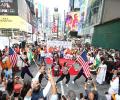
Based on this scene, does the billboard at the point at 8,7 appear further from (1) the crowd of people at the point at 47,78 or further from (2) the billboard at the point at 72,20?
(1) the crowd of people at the point at 47,78

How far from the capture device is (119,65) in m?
17.0

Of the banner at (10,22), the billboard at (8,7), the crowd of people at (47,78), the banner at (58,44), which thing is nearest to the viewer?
the crowd of people at (47,78)

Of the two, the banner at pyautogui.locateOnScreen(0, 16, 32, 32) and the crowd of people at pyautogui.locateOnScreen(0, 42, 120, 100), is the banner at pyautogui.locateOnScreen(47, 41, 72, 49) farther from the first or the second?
the banner at pyautogui.locateOnScreen(0, 16, 32, 32)

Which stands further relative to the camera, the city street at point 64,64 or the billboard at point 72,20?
the billboard at point 72,20

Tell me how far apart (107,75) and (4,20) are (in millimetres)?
60954

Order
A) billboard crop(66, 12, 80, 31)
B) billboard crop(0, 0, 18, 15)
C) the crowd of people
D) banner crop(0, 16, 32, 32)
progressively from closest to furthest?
1. the crowd of people
2. banner crop(0, 16, 32, 32)
3. billboard crop(0, 0, 18, 15)
4. billboard crop(66, 12, 80, 31)

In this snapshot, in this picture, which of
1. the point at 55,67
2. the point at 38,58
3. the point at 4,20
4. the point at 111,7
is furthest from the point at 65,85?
the point at 4,20

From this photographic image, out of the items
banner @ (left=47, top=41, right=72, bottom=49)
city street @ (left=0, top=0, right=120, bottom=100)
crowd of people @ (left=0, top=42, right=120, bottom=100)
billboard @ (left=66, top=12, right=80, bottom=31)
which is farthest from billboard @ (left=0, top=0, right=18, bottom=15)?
crowd of people @ (left=0, top=42, right=120, bottom=100)

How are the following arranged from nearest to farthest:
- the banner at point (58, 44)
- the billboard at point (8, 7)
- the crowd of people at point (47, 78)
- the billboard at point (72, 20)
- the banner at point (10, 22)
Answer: the crowd of people at point (47, 78), the banner at point (58, 44), the banner at point (10, 22), the billboard at point (8, 7), the billboard at point (72, 20)

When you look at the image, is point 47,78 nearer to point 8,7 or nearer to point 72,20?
point 8,7

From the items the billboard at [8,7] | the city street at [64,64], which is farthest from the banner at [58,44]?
the billboard at [8,7]

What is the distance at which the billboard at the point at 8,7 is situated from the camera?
74.8 metres

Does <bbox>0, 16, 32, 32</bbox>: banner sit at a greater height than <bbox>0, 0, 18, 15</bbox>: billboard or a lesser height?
lesser

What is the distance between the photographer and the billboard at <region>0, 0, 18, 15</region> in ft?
245
